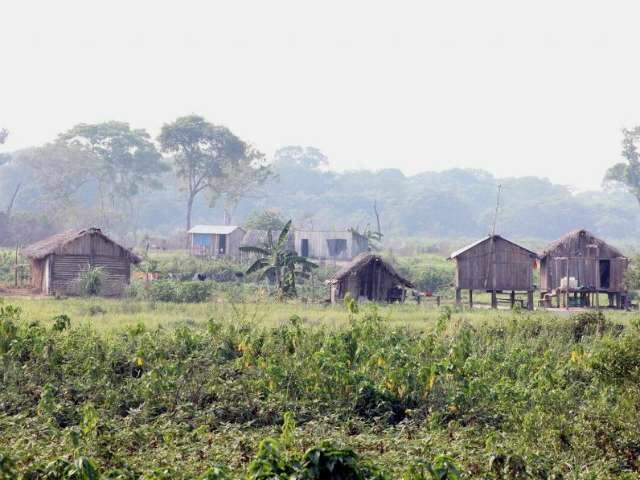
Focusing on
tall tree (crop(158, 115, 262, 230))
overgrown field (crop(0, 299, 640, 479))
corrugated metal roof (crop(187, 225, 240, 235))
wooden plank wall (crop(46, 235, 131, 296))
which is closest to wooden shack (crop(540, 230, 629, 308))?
wooden plank wall (crop(46, 235, 131, 296))

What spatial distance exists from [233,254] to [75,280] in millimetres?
22317

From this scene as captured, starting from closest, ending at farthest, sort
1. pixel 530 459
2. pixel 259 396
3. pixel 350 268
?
pixel 530 459 → pixel 259 396 → pixel 350 268

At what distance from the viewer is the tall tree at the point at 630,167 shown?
6406 cm

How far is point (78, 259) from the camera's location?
33438mm

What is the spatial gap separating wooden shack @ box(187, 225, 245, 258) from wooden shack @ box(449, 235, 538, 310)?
21.7 meters

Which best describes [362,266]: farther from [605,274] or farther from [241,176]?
[241,176]

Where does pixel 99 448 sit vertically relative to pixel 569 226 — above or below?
below

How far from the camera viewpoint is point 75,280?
3241 cm

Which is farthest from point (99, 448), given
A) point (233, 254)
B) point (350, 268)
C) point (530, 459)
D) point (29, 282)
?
point (233, 254)

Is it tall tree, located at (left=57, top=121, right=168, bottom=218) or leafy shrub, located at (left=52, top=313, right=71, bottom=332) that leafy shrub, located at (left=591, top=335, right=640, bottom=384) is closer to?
leafy shrub, located at (left=52, top=313, right=71, bottom=332)

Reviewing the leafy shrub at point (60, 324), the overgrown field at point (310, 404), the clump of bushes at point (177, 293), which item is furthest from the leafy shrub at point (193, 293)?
the leafy shrub at point (60, 324)

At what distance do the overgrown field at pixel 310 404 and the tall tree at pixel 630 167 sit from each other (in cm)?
4988

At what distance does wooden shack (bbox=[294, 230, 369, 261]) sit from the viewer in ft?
175

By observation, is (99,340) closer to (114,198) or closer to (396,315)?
(396,315)
